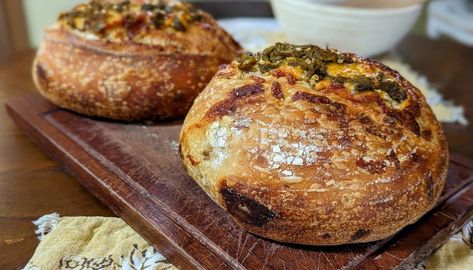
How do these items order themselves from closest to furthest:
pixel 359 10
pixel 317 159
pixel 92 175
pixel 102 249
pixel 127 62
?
pixel 317 159 → pixel 102 249 → pixel 92 175 → pixel 127 62 → pixel 359 10

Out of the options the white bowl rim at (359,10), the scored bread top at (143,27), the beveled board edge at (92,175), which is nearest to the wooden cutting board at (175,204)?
the beveled board edge at (92,175)

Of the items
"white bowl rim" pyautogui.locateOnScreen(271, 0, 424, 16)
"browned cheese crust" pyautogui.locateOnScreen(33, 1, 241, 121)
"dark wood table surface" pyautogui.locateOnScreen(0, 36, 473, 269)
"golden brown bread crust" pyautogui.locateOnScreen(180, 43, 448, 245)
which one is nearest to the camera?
"golden brown bread crust" pyautogui.locateOnScreen(180, 43, 448, 245)

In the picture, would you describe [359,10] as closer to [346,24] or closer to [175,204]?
[346,24]

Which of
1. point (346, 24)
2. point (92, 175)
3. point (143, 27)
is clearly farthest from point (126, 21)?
point (346, 24)

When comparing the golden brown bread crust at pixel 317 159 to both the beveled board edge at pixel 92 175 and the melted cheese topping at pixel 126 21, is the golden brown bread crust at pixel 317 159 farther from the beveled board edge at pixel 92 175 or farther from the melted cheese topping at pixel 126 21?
the melted cheese topping at pixel 126 21

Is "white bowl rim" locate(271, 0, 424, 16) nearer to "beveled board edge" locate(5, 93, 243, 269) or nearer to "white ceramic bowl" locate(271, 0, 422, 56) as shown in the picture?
"white ceramic bowl" locate(271, 0, 422, 56)

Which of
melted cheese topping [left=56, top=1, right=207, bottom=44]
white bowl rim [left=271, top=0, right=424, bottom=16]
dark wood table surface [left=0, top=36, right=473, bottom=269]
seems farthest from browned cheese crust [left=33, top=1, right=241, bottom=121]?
white bowl rim [left=271, top=0, right=424, bottom=16]
